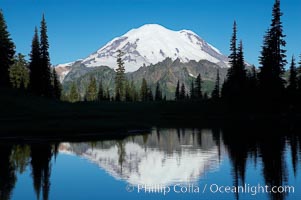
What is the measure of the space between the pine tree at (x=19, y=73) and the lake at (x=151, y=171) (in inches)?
3061

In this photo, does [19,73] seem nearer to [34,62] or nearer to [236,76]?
[34,62]

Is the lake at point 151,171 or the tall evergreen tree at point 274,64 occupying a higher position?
the tall evergreen tree at point 274,64

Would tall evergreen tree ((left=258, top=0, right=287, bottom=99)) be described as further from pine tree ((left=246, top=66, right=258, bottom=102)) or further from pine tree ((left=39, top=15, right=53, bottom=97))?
pine tree ((left=39, top=15, right=53, bottom=97))

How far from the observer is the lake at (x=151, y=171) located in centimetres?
1639

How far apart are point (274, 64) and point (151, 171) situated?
55.5 m

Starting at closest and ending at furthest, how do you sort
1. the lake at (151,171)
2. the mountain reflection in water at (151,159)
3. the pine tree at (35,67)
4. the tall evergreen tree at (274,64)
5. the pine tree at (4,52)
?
the lake at (151,171) → the mountain reflection in water at (151,159) → the tall evergreen tree at (274,64) → the pine tree at (4,52) → the pine tree at (35,67)

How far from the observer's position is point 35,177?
1983 cm

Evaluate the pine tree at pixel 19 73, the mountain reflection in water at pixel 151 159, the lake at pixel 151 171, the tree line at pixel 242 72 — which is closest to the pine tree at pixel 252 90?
the tree line at pixel 242 72

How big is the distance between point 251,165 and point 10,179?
12.1 m

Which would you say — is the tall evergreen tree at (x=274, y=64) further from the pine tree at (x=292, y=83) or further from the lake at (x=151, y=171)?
the lake at (x=151, y=171)

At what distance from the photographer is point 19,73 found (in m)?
109

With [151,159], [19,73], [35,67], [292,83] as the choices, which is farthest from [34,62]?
[151,159]

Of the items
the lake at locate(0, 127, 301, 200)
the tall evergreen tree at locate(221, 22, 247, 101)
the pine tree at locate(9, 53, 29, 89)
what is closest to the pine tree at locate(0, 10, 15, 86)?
the pine tree at locate(9, 53, 29, 89)

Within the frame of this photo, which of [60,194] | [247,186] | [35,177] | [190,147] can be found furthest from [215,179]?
[190,147]
